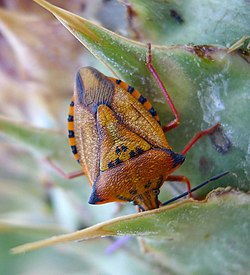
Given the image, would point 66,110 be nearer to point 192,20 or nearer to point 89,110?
point 89,110

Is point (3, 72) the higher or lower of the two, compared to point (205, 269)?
higher

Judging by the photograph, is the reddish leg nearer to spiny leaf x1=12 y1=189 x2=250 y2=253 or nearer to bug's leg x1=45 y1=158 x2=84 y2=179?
spiny leaf x1=12 y1=189 x2=250 y2=253

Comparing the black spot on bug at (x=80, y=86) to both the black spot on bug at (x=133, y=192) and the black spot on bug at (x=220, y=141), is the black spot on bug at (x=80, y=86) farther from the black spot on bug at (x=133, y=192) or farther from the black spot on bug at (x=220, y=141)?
the black spot on bug at (x=220, y=141)

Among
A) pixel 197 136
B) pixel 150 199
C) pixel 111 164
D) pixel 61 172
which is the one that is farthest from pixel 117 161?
pixel 61 172

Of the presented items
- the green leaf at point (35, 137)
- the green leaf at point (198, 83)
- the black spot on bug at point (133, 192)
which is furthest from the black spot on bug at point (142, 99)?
the green leaf at point (35, 137)

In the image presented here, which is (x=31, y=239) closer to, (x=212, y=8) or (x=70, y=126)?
(x=70, y=126)

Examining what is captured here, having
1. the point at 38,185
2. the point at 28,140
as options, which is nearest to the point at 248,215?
the point at 28,140

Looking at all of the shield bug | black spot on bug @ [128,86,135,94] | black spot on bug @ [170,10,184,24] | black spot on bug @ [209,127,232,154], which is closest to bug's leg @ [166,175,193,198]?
the shield bug
